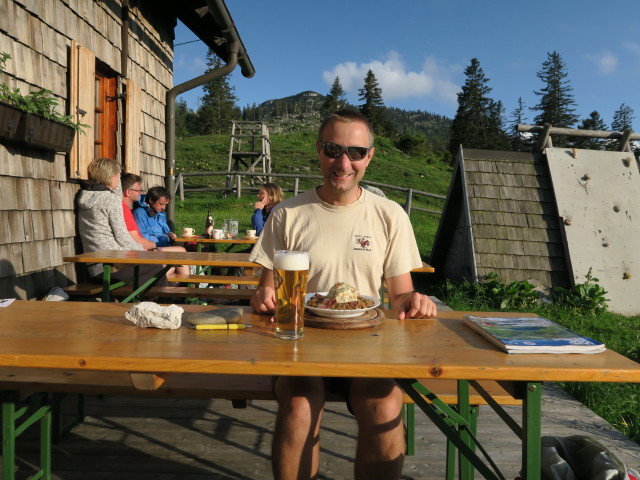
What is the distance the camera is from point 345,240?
2002mm

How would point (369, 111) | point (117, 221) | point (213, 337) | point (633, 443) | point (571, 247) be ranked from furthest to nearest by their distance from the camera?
point (369, 111)
point (571, 247)
point (117, 221)
point (633, 443)
point (213, 337)

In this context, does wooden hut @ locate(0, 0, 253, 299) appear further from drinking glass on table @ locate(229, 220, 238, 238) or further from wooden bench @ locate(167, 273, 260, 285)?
drinking glass on table @ locate(229, 220, 238, 238)

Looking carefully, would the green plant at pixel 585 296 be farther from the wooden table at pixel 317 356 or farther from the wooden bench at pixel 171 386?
the wooden table at pixel 317 356

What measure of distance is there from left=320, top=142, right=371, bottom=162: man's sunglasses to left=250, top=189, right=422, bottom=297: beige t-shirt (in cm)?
21

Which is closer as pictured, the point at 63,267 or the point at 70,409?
the point at 70,409

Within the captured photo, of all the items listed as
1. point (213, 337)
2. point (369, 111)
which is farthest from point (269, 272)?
point (369, 111)

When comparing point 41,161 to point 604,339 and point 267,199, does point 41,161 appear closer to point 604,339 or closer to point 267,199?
point 267,199

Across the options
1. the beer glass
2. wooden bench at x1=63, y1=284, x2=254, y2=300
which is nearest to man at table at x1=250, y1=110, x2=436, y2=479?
the beer glass

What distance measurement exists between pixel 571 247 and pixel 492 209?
1.04 metres

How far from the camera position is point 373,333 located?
156 cm

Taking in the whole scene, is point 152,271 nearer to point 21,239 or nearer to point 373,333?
point 21,239

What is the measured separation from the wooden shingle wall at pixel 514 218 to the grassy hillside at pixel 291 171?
6.46 metres

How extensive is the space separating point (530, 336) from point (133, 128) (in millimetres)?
5904

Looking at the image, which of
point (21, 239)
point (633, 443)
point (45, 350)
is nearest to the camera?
point (45, 350)
